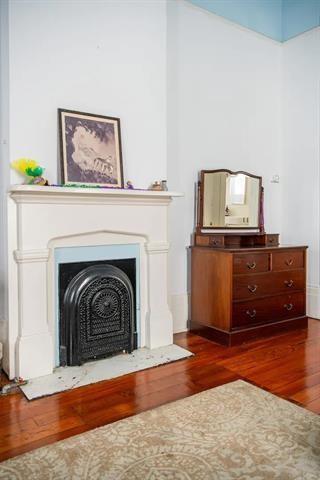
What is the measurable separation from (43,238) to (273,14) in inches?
139

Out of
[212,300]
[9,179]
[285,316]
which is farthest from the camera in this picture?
[285,316]

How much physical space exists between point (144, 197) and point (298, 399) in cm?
163

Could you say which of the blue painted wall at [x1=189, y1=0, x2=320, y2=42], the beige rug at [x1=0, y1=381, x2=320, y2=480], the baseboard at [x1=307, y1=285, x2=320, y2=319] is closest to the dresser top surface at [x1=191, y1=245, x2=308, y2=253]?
the baseboard at [x1=307, y1=285, x2=320, y2=319]

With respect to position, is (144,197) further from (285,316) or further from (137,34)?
(285,316)

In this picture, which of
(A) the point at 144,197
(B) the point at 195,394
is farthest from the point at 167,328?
(A) the point at 144,197

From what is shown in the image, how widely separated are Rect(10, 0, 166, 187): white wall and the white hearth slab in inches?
50.2

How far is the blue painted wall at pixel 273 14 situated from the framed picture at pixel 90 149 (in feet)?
5.83

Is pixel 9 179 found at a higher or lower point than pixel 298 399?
higher

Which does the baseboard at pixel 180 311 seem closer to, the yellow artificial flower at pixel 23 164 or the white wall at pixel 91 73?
the white wall at pixel 91 73

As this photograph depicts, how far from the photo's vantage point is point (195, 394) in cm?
217

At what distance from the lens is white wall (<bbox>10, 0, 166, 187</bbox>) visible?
2.42 metres

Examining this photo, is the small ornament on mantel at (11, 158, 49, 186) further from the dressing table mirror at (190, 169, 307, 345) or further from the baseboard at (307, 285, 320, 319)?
the baseboard at (307, 285, 320, 319)

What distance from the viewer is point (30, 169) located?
2.36 meters

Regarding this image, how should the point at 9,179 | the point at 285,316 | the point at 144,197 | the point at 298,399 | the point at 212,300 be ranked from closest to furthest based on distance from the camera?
1. the point at 298,399
2. the point at 9,179
3. the point at 144,197
4. the point at 212,300
5. the point at 285,316
